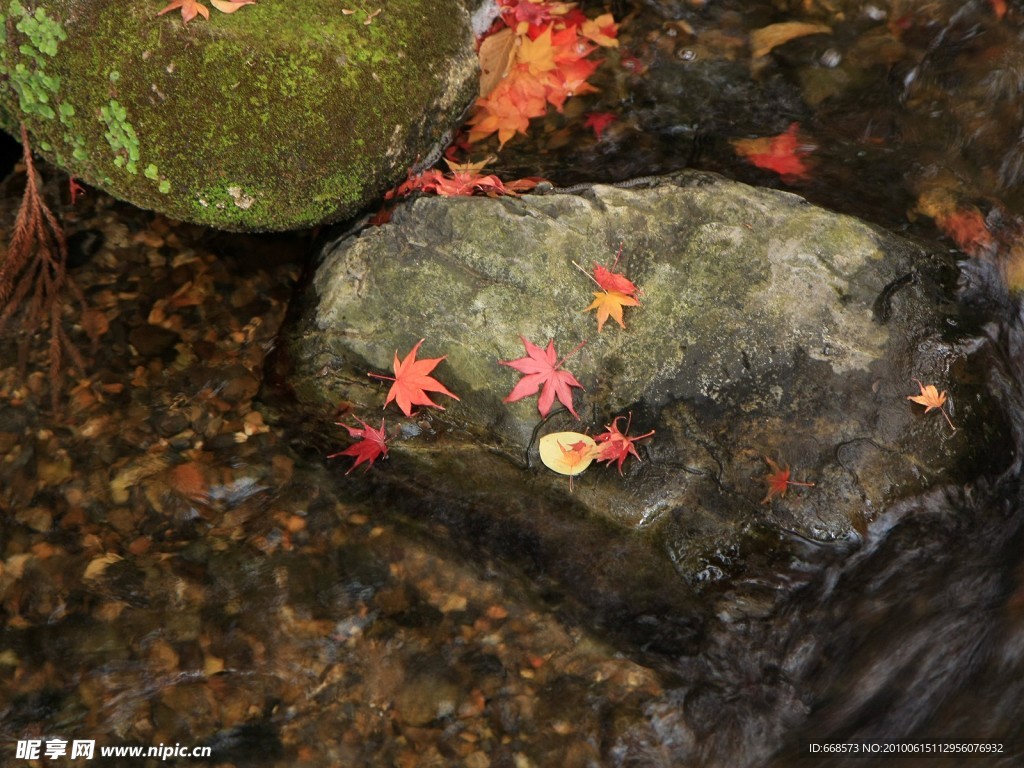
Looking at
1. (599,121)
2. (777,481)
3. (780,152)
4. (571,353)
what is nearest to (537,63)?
(599,121)

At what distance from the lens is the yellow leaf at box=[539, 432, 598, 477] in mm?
3438

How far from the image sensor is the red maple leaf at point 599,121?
459 cm

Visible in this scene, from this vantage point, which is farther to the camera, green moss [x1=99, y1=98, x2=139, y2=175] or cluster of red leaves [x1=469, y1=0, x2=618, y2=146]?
cluster of red leaves [x1=469, y1=0, x2=618, y2=146]

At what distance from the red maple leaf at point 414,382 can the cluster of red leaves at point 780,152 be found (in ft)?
7.03

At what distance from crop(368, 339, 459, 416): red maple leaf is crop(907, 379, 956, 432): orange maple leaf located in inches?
76.5

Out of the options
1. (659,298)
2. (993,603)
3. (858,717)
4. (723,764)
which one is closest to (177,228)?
(659,298)

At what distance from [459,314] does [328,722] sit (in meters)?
1.72

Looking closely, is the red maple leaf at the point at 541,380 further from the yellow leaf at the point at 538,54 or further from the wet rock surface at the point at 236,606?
the yellow leaf at the point at 538,54

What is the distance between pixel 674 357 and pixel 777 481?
2.15 ft

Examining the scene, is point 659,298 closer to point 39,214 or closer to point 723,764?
point 723,764

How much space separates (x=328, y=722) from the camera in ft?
10.5

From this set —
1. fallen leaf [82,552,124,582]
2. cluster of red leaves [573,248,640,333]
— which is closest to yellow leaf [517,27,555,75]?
cluster of red leaves [573,248,640,333]

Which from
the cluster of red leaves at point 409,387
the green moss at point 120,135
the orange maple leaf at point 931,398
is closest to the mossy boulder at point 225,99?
the green moss at point 120,135

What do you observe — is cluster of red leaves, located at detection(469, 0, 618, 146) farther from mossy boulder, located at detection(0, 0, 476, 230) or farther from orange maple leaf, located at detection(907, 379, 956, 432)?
orange maple leaf, located at detection(907, 379, 956, 432)
